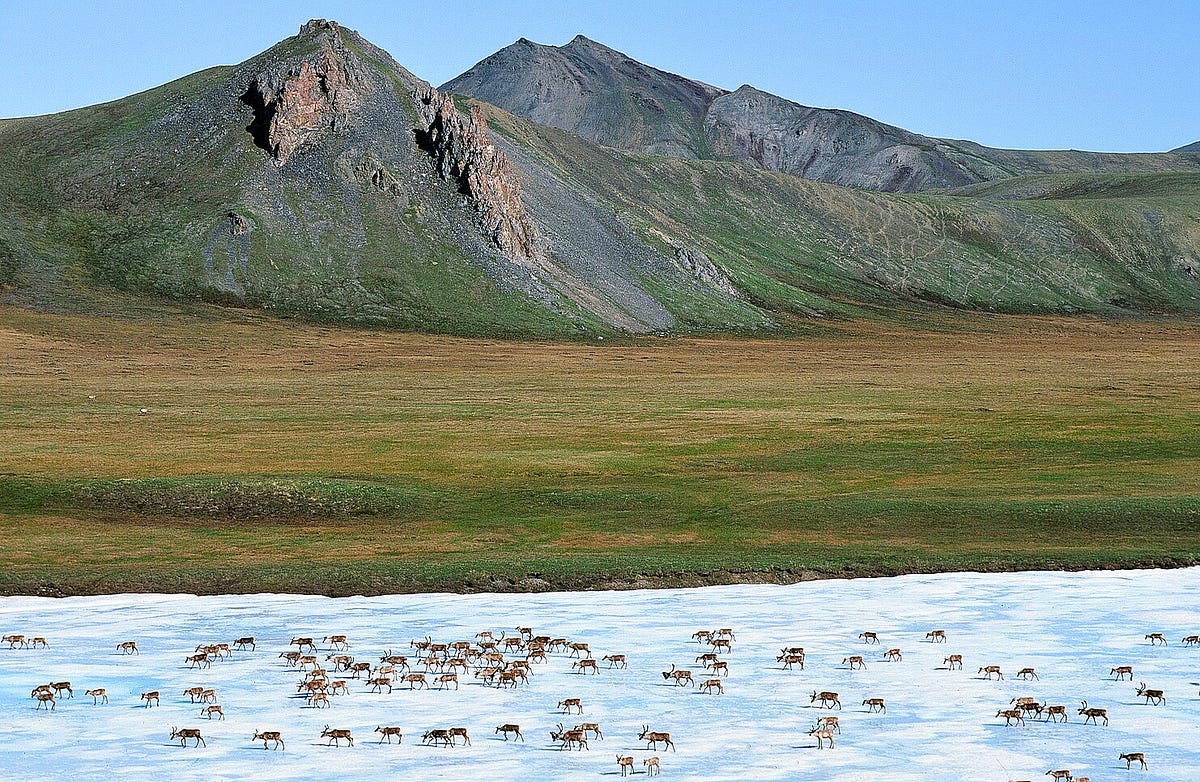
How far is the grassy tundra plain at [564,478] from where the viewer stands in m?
37.3

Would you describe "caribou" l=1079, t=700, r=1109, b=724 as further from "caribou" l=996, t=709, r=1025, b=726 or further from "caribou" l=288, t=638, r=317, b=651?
"caribou" l=288, t=638, r=317, b=651

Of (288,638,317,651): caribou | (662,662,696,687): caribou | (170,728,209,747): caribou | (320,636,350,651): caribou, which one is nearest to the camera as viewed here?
(170,728,209,747): caribou

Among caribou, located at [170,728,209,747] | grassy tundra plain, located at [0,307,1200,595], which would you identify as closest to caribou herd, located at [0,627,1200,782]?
caribou, located at [170,728,209,747]

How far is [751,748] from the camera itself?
19484 mm

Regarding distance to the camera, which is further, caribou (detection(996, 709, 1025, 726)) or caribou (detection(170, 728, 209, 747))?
caribou (detection(996, 709, 1025, 726))

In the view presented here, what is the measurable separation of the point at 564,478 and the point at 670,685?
30.5 metres

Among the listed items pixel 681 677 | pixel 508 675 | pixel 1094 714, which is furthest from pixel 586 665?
pixel 1094 714

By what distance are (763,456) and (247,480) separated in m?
25.8

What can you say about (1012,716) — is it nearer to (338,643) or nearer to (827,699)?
(827,699)

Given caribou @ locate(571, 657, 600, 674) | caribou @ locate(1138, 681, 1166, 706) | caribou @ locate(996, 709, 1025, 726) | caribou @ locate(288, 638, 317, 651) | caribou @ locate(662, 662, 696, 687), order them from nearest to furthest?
Result: 1. caribou @ locate(996, 709, 1025, 726)
2. caribou @ locate(1138, 681, 1166, 706)
3. caribou @ locate(662, 662, 696, 687)
4. caribou @ locate(571, 657, 600, 674)
5. caribou @ locate(288, 638, 317, 651)

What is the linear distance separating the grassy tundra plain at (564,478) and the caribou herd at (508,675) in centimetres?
778

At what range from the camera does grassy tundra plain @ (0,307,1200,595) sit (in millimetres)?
37281

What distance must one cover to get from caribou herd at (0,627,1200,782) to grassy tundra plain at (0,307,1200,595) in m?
7.78

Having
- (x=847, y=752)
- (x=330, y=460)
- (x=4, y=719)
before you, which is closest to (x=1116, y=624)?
(x=847, y=752)
